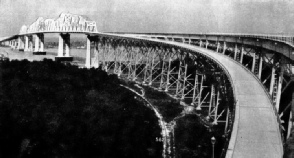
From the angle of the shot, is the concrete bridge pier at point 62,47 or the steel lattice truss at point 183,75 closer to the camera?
the steel lattice truss at point 183,75

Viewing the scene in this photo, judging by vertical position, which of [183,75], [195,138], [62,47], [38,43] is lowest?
[195,138]

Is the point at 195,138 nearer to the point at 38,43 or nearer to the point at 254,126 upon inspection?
the point at 254,126

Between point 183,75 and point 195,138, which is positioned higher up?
point 183,75

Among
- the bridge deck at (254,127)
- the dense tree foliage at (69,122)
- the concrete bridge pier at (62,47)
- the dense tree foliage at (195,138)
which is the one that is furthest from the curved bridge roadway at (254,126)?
the concrete bridge pier at (62,47)

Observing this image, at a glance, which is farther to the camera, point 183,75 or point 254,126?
point 183,75

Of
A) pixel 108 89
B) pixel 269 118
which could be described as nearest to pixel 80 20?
pixel 108 89

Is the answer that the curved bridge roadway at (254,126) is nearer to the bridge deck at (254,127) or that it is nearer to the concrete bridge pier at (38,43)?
the bridge deck at (254,127)

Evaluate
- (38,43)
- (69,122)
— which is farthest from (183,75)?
(38,43)
